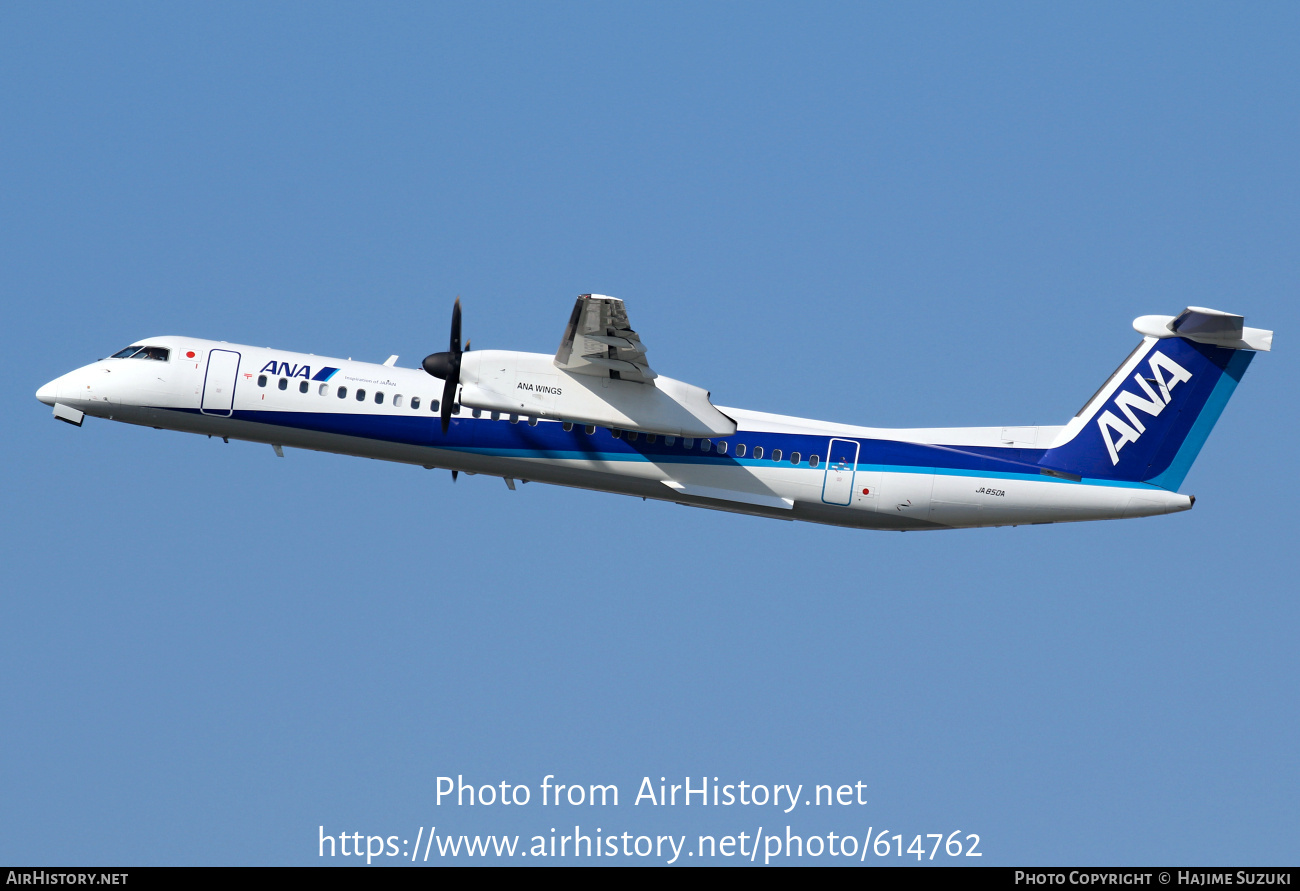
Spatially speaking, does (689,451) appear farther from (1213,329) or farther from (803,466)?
(1213,329)

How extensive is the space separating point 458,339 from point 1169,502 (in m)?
13.3

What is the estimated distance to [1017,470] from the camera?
998 inches

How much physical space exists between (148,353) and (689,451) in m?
10.7

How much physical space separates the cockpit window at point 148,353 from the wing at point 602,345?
8.08m

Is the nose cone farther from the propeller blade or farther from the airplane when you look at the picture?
the propeller blade

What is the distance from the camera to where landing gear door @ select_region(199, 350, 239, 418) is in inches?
1024

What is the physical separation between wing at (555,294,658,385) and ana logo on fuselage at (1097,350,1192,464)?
8670 mm

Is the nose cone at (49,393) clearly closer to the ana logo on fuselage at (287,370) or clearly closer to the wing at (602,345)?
the ana logo on fuselage at (287,370)

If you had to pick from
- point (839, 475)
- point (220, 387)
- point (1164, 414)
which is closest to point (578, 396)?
point (839, 475)

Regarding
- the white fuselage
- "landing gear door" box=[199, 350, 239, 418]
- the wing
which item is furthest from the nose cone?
the wing

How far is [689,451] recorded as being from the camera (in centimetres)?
2528
